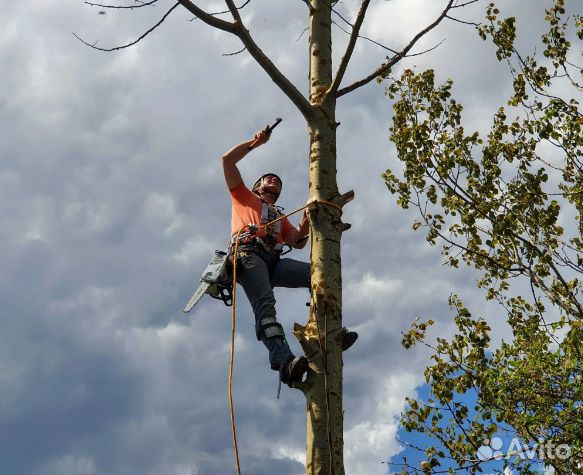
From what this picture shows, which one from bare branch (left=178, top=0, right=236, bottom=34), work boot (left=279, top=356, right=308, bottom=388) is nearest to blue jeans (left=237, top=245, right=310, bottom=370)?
work boot (left=279, top=356, right=308, bottom=388)

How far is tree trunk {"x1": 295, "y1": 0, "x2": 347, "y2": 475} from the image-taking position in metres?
4.54

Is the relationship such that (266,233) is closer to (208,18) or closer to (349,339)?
(349,339)

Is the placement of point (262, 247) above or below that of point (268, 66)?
below

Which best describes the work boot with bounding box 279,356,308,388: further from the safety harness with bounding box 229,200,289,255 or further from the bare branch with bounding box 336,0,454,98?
the bare branch with bounding box 336,0,454,98

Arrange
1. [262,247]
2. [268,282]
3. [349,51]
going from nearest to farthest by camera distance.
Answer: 1. [349,51]
2. [268,282]
3. [262,247]

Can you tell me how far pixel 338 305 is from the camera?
16.0ft

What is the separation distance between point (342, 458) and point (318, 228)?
152cm

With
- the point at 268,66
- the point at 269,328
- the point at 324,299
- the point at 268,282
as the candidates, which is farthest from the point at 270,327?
the point at 268,66

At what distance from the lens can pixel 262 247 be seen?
621cm

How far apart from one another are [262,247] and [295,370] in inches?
61.7


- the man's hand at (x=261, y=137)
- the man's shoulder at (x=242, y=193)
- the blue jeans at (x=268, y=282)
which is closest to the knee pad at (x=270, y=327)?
the blue jeans at (x=268, y=282)

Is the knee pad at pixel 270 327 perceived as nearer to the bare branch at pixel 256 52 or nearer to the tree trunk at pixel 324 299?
the tree trunk at pixel 324 299

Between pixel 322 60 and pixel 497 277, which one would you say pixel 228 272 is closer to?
pixel 322 60

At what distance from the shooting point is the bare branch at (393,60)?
5.42 metres
